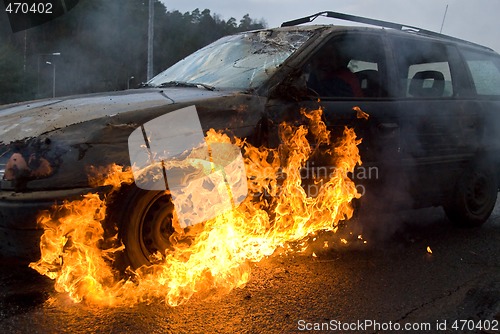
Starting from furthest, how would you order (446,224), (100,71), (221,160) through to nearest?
1. (100,71)
2. (446,224)
3. (221,160)

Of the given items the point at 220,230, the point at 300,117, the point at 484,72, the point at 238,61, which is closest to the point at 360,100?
the point at 300,117

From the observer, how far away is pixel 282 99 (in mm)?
3348

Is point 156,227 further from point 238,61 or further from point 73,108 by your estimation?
point 238,61

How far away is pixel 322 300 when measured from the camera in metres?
2.99

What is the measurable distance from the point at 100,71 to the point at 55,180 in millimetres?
17534

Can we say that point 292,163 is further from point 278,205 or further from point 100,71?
point 100,71

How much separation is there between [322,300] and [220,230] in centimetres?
84

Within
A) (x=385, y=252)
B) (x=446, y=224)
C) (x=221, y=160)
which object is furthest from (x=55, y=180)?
(x=446, y=224)

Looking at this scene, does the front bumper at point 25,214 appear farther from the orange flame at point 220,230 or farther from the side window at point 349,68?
the side window at point 349,68

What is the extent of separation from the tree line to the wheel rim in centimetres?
1245

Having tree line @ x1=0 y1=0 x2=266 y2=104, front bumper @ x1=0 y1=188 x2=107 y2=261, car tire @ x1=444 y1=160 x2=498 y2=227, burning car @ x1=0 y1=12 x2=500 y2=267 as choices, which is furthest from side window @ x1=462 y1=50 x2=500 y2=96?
tree line @ x1=0 y1=0 x2=266 y2=104

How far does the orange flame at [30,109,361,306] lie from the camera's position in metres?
2.64

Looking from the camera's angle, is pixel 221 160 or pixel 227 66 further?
pixel 227 66

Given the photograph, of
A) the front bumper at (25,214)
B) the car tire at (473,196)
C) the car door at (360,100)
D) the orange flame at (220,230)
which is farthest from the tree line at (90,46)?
the front bumper at (25,214)
